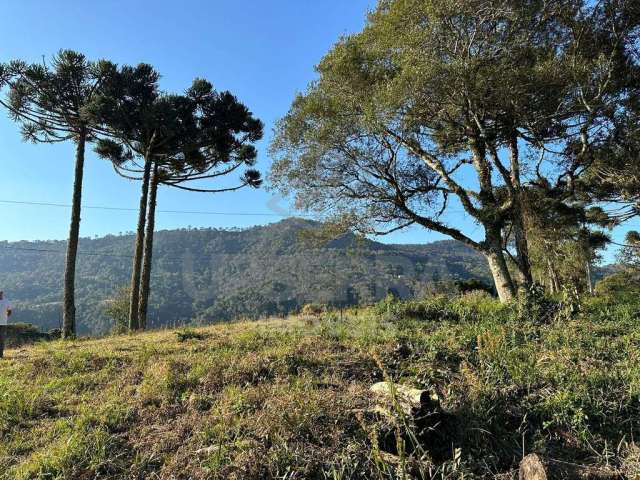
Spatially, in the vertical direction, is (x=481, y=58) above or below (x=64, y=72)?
below

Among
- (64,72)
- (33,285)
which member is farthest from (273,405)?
(33,285)

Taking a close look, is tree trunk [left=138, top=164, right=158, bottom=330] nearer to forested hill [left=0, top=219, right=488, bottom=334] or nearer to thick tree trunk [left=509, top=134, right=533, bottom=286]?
thick tree trunk [left=509, top=134, right=533, bottom=286]

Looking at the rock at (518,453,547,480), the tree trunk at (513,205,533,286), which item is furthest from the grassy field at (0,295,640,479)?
the tree trunk at (513,205,533,286)

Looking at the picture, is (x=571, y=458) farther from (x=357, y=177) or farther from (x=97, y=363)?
(x=357, y=177)

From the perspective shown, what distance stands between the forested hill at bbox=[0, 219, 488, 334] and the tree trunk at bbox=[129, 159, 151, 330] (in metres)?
48.0

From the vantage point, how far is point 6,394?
5188 mm

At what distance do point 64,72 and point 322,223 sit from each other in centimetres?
1006

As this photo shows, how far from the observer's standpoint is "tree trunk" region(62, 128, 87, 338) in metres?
13.9

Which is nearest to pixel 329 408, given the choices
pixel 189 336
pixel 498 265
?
pixel 189 336

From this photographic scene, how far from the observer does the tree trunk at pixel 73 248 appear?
1385cm

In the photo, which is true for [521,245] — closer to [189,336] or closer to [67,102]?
[189,336]

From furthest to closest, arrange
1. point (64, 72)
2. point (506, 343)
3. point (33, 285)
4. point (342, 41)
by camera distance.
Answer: point (33, 285), point (64, 72), point (342, 41), point (506, 343)

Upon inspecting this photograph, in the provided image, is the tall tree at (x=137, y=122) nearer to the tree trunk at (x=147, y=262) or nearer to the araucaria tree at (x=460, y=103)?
the tree trunk at (x=147, y=262)

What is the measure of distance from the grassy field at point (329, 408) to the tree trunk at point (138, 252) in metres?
7.88
